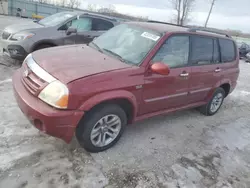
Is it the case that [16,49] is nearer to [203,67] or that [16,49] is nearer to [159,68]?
[159,68]

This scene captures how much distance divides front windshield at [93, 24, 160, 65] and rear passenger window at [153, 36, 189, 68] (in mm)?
182

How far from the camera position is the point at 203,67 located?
3.96m

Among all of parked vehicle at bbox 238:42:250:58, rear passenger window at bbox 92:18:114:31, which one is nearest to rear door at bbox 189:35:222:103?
rear passenger window at bbox 92:18:114:31

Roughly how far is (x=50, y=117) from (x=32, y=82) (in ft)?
2.00

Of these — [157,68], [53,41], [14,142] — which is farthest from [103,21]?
[14,142]

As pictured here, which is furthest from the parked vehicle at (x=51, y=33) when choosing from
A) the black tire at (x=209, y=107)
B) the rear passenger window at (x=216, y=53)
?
the black tire at (x=209, y=107)

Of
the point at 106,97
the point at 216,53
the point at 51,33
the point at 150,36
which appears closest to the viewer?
the point at 106,97

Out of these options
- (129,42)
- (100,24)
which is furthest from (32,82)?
(100,24)

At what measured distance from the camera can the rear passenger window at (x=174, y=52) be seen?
3.26 metres

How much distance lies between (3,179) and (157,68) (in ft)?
7.47

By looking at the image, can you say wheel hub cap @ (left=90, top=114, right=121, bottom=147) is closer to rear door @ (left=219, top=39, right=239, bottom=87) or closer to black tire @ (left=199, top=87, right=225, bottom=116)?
black tire @ (left=199, top=87, right=225, bottom=116)

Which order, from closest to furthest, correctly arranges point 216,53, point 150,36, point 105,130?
1. point 105,130
2. point 150,36
3. point 216,53

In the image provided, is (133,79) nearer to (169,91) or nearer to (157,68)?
(157,68)

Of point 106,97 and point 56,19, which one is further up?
point 56,19
